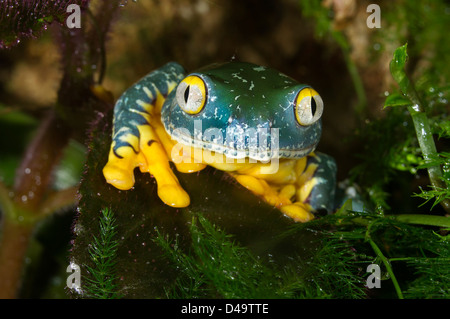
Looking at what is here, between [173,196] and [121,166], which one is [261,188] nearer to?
[173,196]

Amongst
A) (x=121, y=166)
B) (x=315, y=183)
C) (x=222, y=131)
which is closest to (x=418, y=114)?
(x=315, y=183)

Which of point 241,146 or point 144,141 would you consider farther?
point 144,141

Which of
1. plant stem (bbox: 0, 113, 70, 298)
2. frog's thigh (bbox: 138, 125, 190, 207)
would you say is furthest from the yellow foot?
plant stem (bbox: 0, 113, 70, 298)

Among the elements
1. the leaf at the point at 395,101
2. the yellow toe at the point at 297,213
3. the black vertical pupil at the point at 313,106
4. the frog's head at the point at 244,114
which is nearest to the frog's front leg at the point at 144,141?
the frog's head at the point at 244,114

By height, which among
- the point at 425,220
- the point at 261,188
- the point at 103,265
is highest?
the point at 261,188

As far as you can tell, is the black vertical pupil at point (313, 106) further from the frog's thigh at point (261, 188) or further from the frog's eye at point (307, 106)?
the frog's thigh at point (261, 188)

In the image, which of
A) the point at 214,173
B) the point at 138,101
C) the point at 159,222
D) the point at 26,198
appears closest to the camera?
the point at 159,222

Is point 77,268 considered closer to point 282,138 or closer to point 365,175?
point 282,138
